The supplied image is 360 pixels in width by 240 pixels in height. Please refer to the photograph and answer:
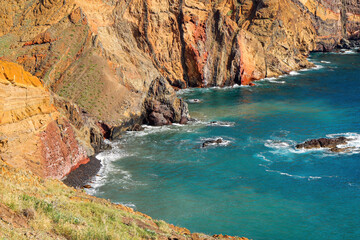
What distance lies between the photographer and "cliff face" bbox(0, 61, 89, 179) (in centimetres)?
2994

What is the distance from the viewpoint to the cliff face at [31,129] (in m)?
29.9

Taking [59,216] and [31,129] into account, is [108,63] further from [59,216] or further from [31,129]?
[59,216]

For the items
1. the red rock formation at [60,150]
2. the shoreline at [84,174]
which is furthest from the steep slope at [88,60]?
the red rock formation at [60,150]

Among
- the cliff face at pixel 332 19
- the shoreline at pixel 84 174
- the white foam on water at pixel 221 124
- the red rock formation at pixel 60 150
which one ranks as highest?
the cliff face at pixel 332 19

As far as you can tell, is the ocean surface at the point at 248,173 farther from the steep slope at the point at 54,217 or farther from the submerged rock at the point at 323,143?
the steep slope at the point at 54,217

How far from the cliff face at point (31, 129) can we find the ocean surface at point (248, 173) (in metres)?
4.13

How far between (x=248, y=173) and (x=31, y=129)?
19592mm

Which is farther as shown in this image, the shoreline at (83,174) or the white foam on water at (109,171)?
the white foam on water at (109,171)

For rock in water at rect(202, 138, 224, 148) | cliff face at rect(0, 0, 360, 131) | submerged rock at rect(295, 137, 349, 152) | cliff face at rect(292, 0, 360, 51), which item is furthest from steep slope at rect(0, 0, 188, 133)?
cliff face at rect(292, 0, 360, 51)

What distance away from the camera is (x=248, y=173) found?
39.1 metres

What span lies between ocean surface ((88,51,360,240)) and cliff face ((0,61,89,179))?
4131 millimetres

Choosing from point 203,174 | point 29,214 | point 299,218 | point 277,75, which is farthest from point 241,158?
point 277,75

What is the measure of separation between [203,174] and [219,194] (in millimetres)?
4664

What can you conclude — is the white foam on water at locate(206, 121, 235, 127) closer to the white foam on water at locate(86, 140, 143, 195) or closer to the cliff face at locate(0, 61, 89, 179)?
the white foam on water at locate(86, 140, 143, 195)
